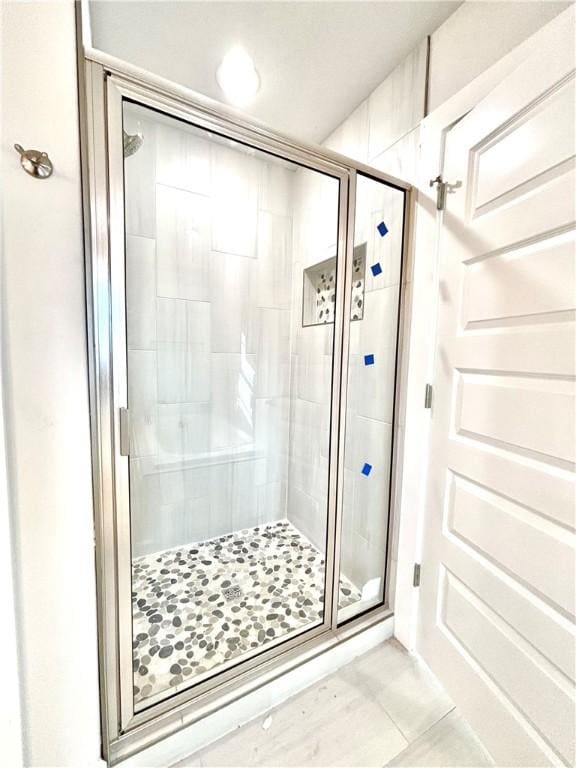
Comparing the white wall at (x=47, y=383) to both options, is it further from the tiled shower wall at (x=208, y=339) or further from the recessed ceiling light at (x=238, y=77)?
the recessed ceiling light at (x=238, y=77)

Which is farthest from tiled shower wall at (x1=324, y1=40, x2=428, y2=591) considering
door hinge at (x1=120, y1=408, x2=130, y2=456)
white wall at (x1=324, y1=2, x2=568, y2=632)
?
door hinge at (x1=120, y1=408, x2=130, y2=456)

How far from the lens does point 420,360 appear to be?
1165mm

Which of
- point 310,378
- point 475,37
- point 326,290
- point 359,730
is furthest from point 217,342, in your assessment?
point 359,730

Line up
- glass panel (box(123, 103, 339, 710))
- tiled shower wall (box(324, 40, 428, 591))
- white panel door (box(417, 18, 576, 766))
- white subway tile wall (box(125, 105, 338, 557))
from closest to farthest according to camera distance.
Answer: white panel door (box(417, 18, 576, 766)), tiled shower wall (box(324, 40, 428, 591)), glass panel (box(123, 103, 339, 710)), white subway tile wall (box(125, 105, 338, 557))

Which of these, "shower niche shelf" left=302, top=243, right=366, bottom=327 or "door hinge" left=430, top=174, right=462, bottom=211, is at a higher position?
"door hinge" left=430, top=174, right=462, bottom=211

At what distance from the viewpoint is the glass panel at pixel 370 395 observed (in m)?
1.31

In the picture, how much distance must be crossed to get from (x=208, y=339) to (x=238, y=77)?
1.19 meters

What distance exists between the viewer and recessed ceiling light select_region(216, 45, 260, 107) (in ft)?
4.10

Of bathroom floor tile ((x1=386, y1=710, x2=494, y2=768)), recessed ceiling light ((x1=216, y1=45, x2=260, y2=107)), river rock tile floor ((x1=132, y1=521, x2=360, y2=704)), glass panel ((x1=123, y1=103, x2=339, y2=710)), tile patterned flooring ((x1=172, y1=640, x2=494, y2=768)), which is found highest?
recessed ceiling light ((x1=216, y1=45, x2=260, y2=107))

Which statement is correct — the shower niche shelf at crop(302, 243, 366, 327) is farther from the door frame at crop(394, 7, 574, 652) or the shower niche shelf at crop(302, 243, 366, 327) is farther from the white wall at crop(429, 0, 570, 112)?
the white wall at crop(429, 0, 570, 112)

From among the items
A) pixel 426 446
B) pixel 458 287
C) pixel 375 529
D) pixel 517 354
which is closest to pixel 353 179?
pixel 458 287

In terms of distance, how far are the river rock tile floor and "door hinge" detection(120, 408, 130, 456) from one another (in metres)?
0.46

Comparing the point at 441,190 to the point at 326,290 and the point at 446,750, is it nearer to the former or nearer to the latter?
the point at 326,290

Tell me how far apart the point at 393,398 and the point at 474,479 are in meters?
0.45
